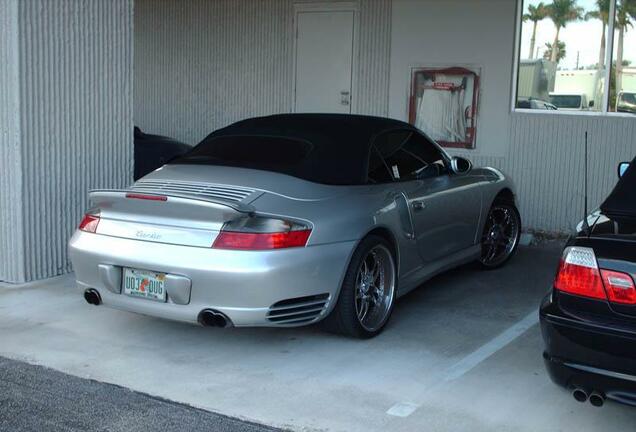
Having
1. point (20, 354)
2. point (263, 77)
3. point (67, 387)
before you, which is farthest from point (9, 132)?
point (263, 77)

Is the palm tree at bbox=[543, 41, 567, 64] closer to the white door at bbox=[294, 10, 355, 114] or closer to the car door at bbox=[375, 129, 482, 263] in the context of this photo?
the white door at bbox=[294, 10, 355, 114]

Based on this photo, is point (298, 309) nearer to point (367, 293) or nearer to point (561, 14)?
point (367, 293)

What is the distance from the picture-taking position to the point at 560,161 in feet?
30.4

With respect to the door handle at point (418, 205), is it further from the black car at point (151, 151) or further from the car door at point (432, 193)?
the black car at point (151, 151)

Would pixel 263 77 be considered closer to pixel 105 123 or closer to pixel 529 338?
pixel 105 123

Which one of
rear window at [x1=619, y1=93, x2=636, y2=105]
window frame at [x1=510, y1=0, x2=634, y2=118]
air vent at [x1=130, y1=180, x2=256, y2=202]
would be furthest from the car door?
rear window at [x1=619, y1=93, x2=636, y2=105]

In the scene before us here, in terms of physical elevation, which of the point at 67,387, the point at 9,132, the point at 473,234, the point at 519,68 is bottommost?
the point at 67,387

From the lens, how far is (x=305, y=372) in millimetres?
4848

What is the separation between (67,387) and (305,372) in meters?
1.39

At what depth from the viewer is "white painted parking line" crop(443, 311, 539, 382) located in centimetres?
486

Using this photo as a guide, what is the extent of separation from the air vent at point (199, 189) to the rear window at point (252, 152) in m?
0.44

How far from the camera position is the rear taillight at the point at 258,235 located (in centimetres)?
467

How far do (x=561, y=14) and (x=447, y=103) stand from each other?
1.71 meters

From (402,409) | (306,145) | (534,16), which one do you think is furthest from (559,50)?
(402,409)
